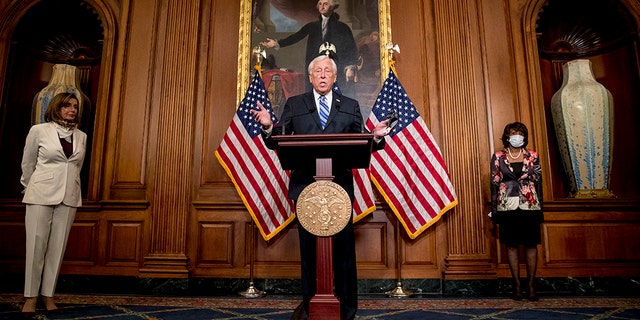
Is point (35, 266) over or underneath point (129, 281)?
over

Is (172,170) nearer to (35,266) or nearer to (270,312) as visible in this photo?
(35,266)

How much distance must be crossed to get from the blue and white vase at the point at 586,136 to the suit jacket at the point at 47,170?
5.22 metres

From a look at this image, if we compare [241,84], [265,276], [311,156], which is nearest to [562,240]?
[265,276]

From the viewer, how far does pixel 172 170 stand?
16.4 ft

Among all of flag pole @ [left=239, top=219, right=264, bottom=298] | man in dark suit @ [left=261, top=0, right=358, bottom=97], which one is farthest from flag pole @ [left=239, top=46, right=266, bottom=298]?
man in dark suit @ [left=261, top=0, right=358, bottom=97]

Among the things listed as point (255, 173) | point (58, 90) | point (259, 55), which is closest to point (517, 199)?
point (255, 173)

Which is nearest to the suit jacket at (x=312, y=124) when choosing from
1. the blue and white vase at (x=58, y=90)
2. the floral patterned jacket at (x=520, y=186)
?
the floral patterned jacket at (x=520, y=186)

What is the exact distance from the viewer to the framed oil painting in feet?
16.7

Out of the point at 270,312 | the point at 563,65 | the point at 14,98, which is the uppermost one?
the point at 563,65

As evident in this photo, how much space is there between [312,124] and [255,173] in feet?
6.32

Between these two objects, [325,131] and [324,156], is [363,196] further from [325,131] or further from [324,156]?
[324,156]

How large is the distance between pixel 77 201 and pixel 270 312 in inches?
73.0

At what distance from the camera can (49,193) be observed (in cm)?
340

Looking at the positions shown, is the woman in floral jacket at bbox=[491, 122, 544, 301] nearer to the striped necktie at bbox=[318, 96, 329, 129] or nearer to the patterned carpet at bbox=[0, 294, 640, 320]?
the patterned carpet at bbox=[0, 294, 640, 320]
